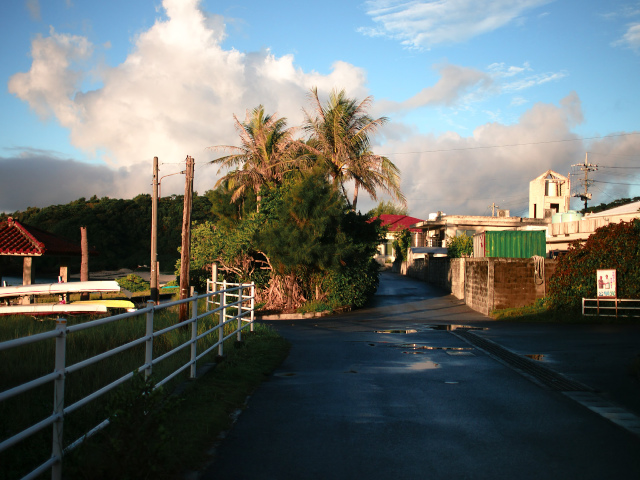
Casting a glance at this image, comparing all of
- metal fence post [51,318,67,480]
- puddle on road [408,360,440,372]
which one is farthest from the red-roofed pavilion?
metal fence post [51,318,67,480]

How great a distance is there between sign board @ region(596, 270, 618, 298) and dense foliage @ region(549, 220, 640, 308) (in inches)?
23.6

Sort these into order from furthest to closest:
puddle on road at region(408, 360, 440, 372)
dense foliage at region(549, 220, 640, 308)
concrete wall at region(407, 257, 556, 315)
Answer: concrete wall at region(407, 257, 556, 315)
dense foliage at region(549, 220, 640, 308)
puddle on road at region(408, 360, 440, 372)

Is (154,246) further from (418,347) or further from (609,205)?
(609,205)

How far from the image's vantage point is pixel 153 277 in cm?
2833

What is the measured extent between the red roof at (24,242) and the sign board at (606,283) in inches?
862

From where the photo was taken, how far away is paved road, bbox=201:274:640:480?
5.00 metres

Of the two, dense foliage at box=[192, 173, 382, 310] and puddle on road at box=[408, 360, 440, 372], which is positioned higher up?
dense foliage at box=[192, 173, 382, 310]

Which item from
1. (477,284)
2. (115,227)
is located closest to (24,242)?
(477,284)

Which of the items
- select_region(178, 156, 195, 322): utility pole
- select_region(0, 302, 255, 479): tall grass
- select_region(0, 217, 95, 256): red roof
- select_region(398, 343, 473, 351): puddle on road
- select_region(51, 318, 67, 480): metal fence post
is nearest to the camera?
select_region(51, 318, 67, 480): metal fence post

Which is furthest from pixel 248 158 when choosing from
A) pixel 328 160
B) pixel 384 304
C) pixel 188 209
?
pixel 188 209

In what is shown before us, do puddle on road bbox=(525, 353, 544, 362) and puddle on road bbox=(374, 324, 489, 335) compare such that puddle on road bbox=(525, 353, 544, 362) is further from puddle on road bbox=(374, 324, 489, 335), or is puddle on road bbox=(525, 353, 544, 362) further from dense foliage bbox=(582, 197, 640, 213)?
dense foliage bbox=(582, 197, 640, 213)

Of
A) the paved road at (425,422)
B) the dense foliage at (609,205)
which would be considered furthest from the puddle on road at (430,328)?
the dense foliage at (609,205)

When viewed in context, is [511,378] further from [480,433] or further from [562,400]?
[480,433]

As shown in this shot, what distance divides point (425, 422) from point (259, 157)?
2766cm
